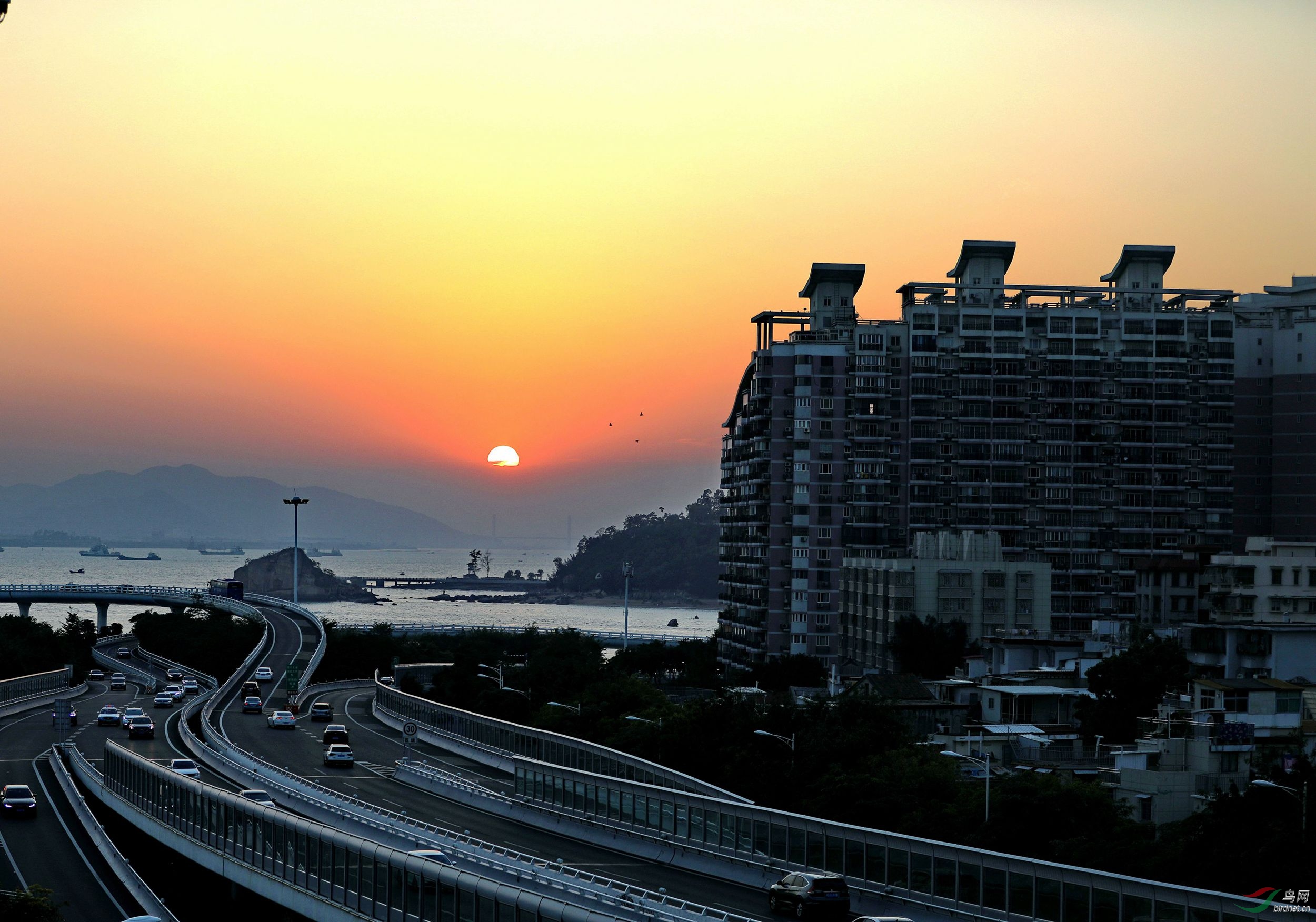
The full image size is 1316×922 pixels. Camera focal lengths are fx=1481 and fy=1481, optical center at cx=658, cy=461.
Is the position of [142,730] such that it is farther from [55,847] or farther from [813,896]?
[813,896]

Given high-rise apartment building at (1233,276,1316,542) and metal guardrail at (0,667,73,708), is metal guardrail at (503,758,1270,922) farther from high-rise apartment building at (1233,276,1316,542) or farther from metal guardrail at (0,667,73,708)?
high-rise apartment building at (1233,276,1316,542)

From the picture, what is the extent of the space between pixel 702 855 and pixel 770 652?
10471 centimetres

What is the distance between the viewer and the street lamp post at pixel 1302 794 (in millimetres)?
50938

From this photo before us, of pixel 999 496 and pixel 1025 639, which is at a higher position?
pixel 999 496

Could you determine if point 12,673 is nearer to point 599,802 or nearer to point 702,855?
point 599,802

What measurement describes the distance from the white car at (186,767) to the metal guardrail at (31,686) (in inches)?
1549

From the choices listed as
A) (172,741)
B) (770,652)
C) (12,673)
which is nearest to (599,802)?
(172,741)

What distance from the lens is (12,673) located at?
14675 centimetres

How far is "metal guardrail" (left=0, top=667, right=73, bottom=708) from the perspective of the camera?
110 m

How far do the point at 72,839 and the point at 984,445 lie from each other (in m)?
119

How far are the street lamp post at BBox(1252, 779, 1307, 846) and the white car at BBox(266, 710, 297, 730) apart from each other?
62.8m

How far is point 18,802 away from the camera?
62531mm

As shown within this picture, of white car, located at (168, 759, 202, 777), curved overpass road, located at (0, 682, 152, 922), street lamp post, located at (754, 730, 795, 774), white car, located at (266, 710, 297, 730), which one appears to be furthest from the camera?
white car, located at (266, 710, 297, 730)

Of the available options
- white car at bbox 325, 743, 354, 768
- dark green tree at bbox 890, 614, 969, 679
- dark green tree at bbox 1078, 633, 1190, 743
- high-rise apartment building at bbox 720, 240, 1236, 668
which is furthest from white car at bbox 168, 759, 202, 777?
high-rise apartment building at bbox 720, 240, 1236, 668
